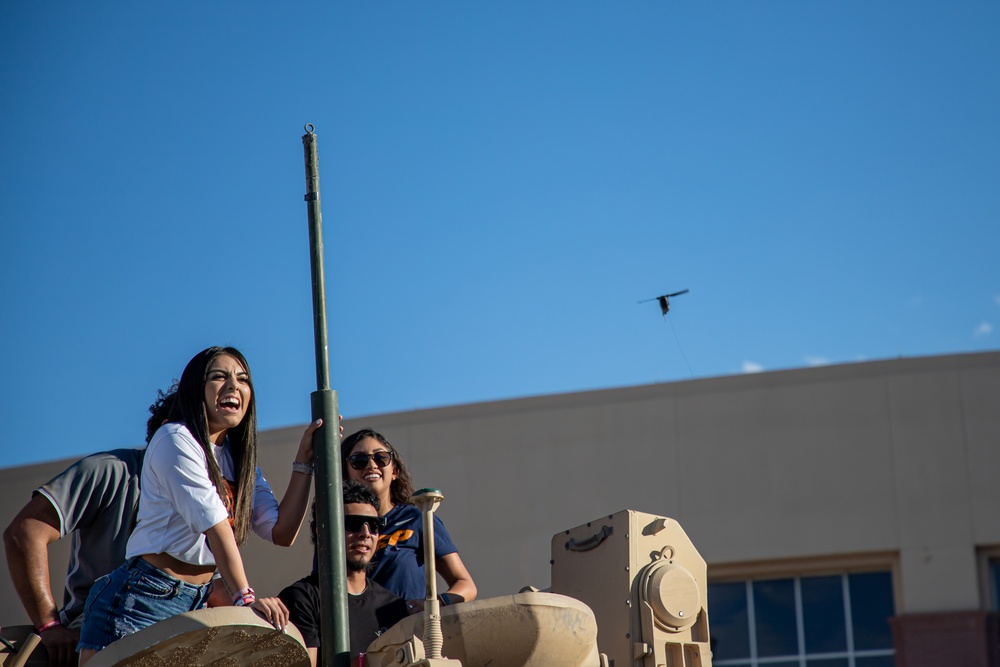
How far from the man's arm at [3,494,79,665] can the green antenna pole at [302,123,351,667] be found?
4.98 feet

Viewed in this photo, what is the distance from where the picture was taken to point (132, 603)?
4.82 metres

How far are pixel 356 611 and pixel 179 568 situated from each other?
1.14 metres

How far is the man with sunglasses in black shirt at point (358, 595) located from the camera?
18.6 feet

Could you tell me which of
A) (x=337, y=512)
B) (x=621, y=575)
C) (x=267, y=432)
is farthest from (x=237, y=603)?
(x=267, y=432)

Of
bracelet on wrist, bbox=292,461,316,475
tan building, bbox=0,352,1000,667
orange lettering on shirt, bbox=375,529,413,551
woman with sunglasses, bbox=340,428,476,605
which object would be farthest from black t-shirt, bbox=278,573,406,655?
tan building, bbox=0,352,1000,667

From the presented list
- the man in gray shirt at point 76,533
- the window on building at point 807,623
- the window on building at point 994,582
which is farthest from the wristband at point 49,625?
the window on building at point 994,582

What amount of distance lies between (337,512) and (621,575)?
68.0 inches

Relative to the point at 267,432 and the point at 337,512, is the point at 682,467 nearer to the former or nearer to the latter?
the point at 267,432

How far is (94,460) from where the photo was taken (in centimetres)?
597

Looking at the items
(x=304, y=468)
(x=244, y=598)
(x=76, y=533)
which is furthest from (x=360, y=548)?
(x=244, y=598)

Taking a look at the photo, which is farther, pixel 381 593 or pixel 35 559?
pixel 381 593

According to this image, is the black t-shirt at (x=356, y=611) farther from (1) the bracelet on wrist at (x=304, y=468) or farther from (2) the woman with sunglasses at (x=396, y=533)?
(2) the woman with sunglasses at (x=396, y=533)

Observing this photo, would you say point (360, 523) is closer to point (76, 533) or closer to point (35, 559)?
point (76, 533)

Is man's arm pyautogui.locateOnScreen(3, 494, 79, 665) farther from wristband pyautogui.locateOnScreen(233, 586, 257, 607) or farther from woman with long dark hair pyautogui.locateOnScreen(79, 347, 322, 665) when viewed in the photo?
wristband pyautogui.locateOnScreen(233, 586, 257, 607)
